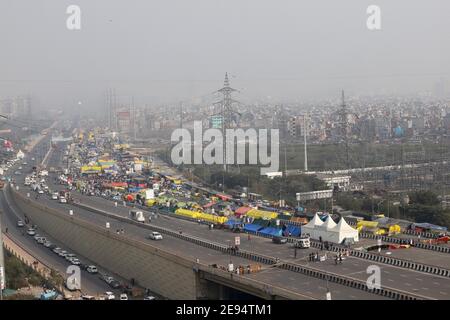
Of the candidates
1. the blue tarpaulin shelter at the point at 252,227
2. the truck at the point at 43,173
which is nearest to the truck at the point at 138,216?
the blue tarpaulin shelter at the point at 252,227

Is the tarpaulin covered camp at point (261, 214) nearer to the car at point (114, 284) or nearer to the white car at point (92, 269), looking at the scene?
the white car at point (92, 269)

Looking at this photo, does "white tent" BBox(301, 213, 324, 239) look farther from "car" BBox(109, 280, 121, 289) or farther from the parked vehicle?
the parked vehicle

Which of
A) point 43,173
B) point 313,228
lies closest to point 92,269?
point 313,228

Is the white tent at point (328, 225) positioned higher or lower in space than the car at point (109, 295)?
higher

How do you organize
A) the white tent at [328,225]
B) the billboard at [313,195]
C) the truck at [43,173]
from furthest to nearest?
the truck at [43,173] < the billboard at [313,195] < the white tent at [328,225]

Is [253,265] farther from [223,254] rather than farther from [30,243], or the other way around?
[30,243]

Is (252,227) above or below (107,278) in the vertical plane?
above

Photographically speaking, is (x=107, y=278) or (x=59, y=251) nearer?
(x=107, y=278)

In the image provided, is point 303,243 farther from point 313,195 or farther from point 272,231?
point 313,195

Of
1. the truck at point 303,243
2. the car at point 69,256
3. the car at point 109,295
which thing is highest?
the truck at point 303,243

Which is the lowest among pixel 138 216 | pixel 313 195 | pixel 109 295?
pixel 109 295
